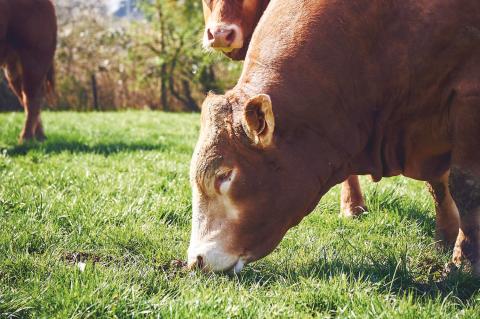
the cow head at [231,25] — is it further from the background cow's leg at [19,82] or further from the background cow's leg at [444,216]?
the background cow's leg at [19,82]

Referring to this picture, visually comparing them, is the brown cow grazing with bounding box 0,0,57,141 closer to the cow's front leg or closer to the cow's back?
the cow's back

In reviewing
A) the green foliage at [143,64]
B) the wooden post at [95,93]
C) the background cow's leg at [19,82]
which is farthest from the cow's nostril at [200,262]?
the wooden post at [95,93]

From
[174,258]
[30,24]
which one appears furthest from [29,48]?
[174,258]

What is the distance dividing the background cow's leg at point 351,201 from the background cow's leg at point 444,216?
0.71 metres

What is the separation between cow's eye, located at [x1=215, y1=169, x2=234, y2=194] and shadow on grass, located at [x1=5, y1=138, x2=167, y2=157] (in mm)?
4441

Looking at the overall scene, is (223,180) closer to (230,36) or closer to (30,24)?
(230,36)

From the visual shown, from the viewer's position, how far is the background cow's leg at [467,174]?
3.33 meters

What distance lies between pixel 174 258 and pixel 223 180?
70cm

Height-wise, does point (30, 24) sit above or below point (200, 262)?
above

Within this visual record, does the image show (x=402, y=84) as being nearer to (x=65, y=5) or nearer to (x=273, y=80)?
(x=273, y=80)

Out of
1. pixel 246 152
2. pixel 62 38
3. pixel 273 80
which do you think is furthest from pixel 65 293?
pixel 62 38

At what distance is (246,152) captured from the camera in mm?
3312

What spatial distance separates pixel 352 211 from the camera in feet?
16.1

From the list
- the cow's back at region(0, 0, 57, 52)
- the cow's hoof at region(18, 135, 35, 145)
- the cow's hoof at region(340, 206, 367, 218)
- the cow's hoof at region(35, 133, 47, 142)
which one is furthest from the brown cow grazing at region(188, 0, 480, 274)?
the cow's hoof at region(35, 133, 47, 142)
